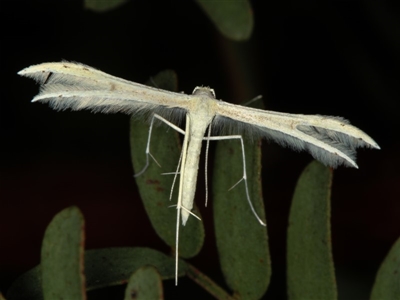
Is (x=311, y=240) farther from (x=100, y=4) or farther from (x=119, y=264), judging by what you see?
(x=100, y=4)

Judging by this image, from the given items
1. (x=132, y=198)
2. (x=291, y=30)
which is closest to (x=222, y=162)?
(x=132, y=198)

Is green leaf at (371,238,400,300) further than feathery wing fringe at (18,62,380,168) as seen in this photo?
No

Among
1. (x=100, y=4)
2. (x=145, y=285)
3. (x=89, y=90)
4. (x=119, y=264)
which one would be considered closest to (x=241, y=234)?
(x=119, y=264)

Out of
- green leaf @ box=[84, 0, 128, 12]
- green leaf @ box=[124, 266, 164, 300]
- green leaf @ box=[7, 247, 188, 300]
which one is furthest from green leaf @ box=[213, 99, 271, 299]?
green leaf @ box=[84, 0, 128, 12]

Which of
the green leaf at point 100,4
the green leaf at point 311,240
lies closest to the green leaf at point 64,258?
the green leaf at point 311,240

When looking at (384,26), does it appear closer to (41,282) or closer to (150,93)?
(150,93)

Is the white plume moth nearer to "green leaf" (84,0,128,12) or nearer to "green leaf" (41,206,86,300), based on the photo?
"green leaf" (84,0,128,12)

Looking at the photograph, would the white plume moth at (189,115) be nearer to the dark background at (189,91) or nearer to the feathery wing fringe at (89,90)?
the feathery wing fringe at (89,90)
